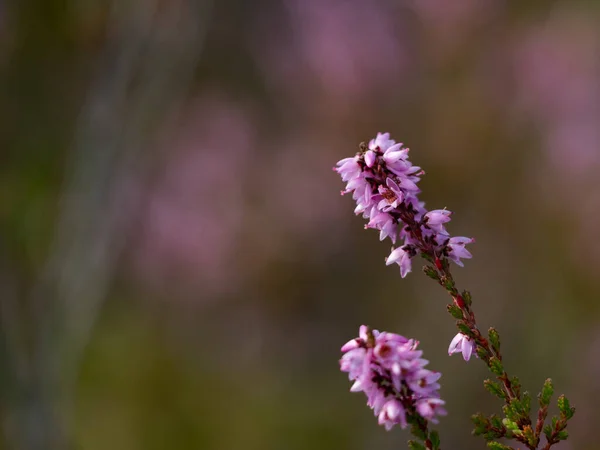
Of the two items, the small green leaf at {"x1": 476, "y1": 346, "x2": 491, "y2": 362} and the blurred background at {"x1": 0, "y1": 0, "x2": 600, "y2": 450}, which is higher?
the blurred background at {"x1": 0, "y1": 0, "x2": 600, "y2": 450}

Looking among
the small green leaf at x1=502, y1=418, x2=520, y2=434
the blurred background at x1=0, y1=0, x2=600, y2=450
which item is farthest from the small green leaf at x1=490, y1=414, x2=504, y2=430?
the blurred background at x1=0, y1=0, x2=600, y2=450

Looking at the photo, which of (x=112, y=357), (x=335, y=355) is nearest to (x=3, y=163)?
(x=112, y=357)

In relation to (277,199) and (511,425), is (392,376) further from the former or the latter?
(277,199)

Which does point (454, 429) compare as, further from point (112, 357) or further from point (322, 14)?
point (322, 14)

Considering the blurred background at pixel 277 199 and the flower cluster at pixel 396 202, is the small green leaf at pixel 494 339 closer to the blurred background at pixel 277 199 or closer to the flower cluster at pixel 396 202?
the flower cluster at pixel 396 202

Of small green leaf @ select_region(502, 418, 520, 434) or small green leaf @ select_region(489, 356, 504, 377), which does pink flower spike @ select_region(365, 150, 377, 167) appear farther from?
small green leaf @ select_region(502, 418, 520, 434)
